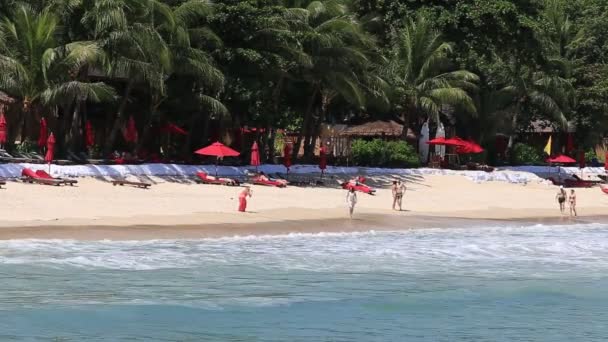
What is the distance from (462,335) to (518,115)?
39504mm

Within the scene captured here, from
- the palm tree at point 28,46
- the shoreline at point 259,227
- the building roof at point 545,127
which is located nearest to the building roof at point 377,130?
the building roof at point 545,127

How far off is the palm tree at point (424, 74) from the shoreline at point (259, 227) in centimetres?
1174

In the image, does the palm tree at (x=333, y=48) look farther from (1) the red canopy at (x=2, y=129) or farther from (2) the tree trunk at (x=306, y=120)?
(1) the red canopy at (x=2, y=129)

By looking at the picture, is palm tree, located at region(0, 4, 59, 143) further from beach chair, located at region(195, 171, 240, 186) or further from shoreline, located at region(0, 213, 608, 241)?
shoreline, located at region(0, 213, 608, 241)

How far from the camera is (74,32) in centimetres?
3450

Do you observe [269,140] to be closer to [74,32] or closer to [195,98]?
[195,98]

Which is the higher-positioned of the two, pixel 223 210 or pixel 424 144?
pixel 424 144

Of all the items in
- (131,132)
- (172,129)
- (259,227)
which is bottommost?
(259,227)

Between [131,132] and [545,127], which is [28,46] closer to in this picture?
[131,132]

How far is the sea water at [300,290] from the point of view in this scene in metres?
14.4

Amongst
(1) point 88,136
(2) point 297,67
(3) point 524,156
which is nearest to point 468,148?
(3) point 524,156

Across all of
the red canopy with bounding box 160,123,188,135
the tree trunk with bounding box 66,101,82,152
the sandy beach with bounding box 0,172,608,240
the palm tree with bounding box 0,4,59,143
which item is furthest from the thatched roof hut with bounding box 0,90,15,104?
the red canopy with bounding box 160,123,188,135

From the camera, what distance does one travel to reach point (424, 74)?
45.5 m

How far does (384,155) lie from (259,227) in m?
18.1
